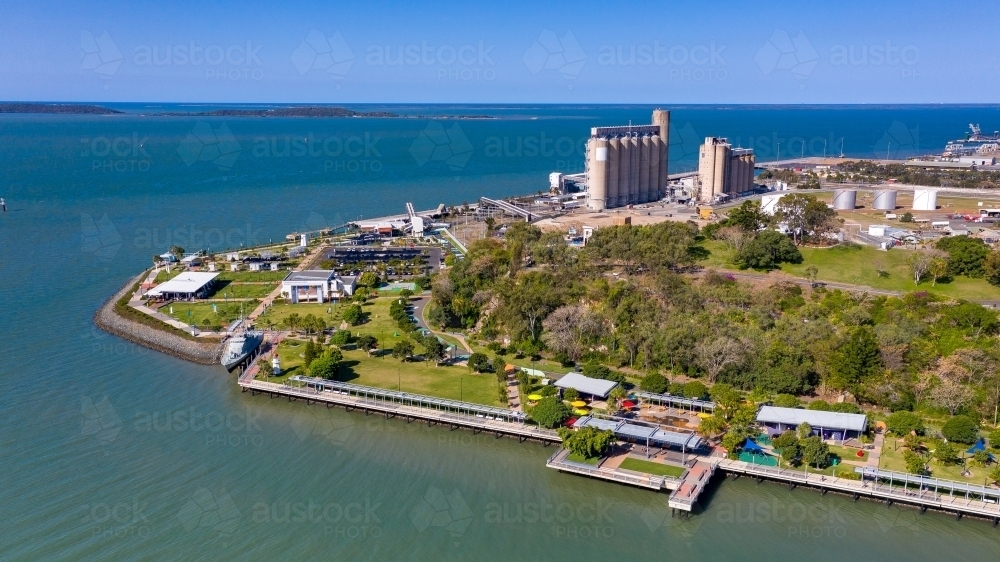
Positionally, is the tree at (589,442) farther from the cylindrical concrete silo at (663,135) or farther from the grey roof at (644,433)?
the cylindrical concrete silo at (663,135)

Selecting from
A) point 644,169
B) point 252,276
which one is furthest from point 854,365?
point 644,169

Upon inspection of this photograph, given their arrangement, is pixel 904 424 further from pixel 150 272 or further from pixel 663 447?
pixel 150 272

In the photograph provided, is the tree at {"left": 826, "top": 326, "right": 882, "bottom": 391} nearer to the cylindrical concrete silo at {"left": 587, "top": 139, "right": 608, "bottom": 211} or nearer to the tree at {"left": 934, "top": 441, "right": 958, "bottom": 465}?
the tree at {"left": 934, "top": 441, "right": 958, "bottom": 465}

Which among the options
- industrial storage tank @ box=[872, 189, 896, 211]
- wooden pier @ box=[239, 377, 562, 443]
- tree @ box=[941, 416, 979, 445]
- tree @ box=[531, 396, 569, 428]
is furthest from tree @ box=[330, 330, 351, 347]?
industrial storage tank @ box=[872, 189, 896, 211]

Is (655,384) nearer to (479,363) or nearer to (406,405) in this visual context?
(479,363)

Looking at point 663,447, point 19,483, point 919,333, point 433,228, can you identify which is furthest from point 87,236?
point 919,333

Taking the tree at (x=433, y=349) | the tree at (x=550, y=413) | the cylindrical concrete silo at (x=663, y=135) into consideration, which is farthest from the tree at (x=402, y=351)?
the cylindrical concrete silo at (x=663, y=135)
